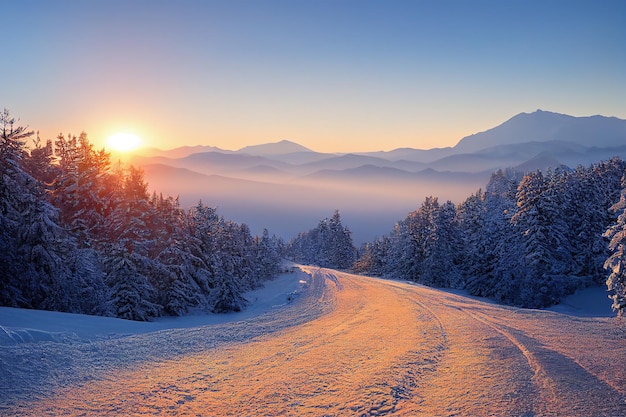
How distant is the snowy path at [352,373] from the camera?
6.56 meters

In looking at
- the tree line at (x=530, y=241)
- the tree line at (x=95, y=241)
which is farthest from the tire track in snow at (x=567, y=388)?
the tree line at (x=530, y=241)

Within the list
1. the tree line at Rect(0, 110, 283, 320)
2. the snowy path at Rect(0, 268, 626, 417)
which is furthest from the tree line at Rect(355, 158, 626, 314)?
the tree line at Rect(0, 110, 283, 320)

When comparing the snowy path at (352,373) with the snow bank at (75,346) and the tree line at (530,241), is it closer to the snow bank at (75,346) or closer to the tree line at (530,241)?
the snow bank at (75,346)

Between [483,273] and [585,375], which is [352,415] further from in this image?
[483,273]

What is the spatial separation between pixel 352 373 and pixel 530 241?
109 feet

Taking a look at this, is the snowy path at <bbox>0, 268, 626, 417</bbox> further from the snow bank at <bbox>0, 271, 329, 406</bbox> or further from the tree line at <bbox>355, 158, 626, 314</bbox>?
the tree line at <bbox>355, 158, 626, 314</bbox>

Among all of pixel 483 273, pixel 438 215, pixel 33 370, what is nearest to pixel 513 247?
pixel 483 273

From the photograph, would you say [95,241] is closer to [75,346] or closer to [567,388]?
[75,346]

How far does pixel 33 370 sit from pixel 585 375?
458 inches

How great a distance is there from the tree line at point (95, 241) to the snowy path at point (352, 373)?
1256 cm

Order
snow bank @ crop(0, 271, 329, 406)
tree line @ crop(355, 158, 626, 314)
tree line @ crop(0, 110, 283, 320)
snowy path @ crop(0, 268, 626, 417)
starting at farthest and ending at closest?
1. tree line @ crop(355, 158, 626, 314)
2. tree line @ crop(0, 110, 283, 320)
3. snow bank @ crop(0, 271, 329, 406)
4. snowy path @ crop(0, 268, 626, 417)

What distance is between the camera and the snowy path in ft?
21.5

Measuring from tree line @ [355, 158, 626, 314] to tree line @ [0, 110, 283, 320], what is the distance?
89.9 feet

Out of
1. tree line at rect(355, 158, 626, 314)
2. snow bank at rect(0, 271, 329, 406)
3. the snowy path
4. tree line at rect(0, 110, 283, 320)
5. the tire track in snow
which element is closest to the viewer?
the tire track in snow
